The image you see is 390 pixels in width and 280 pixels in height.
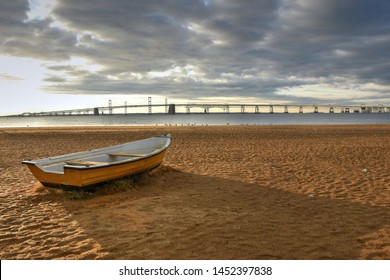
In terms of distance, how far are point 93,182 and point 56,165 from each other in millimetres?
1611

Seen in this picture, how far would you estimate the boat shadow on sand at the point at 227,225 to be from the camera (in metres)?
4.64

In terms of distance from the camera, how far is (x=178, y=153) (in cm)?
1577

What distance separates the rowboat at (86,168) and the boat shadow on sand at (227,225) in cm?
51

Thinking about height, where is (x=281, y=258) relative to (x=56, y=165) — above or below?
below

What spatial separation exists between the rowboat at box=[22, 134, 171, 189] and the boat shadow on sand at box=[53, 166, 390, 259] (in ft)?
A: 1.66

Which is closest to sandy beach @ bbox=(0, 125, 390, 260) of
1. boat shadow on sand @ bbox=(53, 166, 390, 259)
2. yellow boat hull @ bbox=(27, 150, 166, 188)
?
boat shadow on sand @ bbox=(53, 166, 390, 259)

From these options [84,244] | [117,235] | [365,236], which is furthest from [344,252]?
[84,244]

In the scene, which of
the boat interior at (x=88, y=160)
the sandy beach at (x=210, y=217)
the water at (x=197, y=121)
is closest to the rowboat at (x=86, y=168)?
the boat interior at (x=88, y=160)

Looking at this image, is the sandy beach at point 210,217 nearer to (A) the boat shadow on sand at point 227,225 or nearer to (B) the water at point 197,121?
(A) the boat shadow on sand at point 227,225

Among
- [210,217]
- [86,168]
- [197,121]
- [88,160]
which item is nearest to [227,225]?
[210,217]

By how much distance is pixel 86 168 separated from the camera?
7055mm

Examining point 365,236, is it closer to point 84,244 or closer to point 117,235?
point 117,235

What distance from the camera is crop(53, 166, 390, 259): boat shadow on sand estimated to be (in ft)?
15.2

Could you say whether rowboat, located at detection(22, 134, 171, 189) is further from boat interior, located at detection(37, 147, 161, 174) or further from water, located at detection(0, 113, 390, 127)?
water, located at detection(0, 113, 390, 127)
